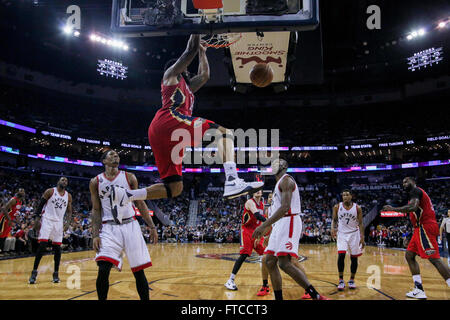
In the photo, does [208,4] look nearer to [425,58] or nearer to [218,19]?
[218,19]

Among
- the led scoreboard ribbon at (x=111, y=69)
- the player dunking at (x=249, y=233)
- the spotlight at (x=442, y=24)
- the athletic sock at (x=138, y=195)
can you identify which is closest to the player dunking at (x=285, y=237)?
the player dunking at (x=249, y=233)

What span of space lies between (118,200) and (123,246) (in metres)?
0.60

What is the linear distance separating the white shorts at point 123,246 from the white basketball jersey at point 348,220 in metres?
4.74

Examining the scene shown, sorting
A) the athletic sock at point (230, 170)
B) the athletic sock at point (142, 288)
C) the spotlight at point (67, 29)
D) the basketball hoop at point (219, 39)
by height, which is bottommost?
the athletic sock at point (142, 288)

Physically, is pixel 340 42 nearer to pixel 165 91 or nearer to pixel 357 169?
pixel 357 169

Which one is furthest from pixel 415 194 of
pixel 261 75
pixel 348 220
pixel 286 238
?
pixel 261 75

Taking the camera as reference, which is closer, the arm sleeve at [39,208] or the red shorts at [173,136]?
the red shorts at [173,136]

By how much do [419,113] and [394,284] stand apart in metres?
29.4

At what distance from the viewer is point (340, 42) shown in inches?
941

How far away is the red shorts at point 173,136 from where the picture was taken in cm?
371

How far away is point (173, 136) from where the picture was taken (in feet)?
12.2

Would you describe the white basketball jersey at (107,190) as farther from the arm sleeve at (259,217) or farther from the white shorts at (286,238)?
the arm sleeve at (259,217)

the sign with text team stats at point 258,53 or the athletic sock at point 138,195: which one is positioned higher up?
the sign with text team stats at point 258,53

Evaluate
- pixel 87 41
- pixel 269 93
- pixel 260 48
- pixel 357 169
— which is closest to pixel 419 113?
pixel 357 169
